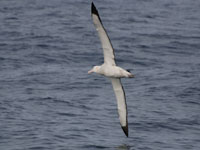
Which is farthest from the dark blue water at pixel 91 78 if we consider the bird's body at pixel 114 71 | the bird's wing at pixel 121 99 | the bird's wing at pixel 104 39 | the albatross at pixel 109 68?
the bird's wing at pixel 104 39

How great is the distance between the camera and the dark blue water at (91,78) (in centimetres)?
2364

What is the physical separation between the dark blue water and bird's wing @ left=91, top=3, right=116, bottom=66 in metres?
3.73

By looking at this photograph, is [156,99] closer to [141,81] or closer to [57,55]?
[141,81]

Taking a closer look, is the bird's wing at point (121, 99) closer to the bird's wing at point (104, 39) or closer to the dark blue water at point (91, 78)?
the dark blue water at point (91, 78)

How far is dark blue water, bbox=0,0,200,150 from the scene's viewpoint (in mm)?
23641

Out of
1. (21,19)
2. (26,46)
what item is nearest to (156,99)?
(26,46)

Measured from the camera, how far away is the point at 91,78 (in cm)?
3016

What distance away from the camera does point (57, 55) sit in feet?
111

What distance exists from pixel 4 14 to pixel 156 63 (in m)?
14.5

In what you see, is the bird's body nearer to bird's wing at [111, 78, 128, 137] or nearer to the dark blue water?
bird's wing at [111, 78, 128, 137]

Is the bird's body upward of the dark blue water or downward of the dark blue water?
upward

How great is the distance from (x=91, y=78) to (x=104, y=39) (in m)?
10.9

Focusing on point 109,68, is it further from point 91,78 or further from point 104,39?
point 91,78

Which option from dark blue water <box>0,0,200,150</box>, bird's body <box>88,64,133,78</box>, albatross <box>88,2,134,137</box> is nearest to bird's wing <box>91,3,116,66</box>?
albatross <box>88,2,134,137</box>
